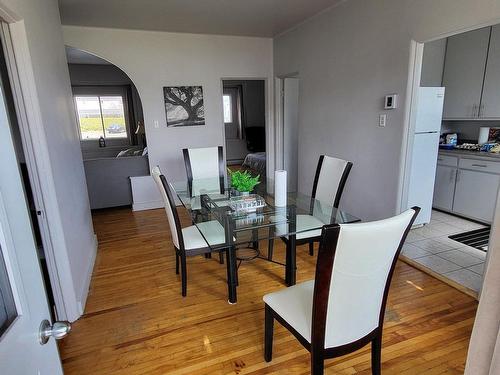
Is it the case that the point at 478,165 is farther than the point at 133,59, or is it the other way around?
the point at 133,59

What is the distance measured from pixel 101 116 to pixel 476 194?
7.69 metres

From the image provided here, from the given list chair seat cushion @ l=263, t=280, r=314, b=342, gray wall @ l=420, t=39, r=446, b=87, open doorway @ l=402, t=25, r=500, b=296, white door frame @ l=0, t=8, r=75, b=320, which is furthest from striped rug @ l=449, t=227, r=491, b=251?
white door frame @ l=0, t=8, r=75, b=320

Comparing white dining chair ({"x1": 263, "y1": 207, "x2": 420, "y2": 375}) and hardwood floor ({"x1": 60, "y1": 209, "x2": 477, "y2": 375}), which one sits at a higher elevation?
white dining chair ({"x1": 263, "y1": 207, "x2": 420, "y2": 375})

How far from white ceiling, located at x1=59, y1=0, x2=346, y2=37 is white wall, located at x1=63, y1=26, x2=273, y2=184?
18 centimetres

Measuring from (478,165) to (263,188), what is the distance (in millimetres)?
2602

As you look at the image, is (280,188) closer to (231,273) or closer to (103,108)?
(231,273)

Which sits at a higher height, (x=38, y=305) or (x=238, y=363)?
(x=38, y=305)

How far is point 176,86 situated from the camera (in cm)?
444

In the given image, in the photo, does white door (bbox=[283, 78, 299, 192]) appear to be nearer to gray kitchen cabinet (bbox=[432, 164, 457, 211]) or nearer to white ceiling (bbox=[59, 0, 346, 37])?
white ceiling (bbox=[59, 0, 346, 37])

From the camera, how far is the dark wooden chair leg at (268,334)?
→ 158cm

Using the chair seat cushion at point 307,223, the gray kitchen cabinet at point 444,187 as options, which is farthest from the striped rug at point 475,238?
the chair seat cushion at point 307,223

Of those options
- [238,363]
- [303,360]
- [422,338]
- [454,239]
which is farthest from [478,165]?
[238,363]

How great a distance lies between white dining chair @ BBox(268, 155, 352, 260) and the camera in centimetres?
214

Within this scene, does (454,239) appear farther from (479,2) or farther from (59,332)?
(59,332)
